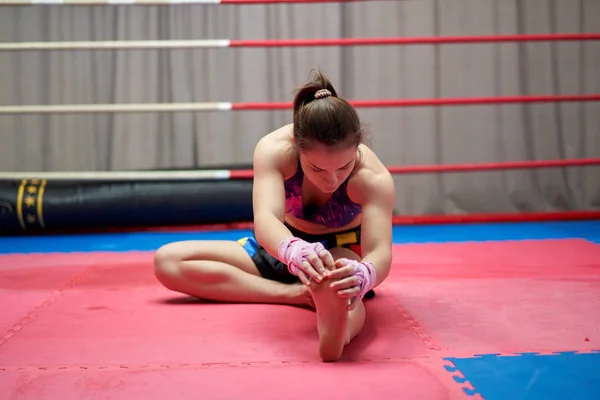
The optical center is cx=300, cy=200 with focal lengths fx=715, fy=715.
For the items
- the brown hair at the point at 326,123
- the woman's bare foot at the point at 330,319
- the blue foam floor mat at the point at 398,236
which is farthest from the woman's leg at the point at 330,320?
the blue foam floor mat at the point at 398,236

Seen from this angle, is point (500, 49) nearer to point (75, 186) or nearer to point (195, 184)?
point (195, 184)

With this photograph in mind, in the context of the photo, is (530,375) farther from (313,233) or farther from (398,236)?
(398,236)

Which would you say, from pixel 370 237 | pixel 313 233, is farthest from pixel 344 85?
pixel 370 237

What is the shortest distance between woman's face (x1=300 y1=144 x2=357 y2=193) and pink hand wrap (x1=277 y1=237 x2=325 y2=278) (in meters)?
0.13

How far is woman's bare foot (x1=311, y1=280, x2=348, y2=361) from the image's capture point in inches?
45.1

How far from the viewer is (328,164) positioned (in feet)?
4.09

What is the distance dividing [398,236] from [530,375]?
166 cm

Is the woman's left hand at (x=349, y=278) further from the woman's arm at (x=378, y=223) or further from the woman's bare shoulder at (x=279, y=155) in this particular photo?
the woman's bare shoulder at (x=279, y=155)

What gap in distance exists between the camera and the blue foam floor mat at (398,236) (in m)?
2.61

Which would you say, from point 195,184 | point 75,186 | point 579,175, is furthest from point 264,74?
point 579,175

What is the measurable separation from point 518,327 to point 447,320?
0.47 feet

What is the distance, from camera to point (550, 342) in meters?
1.29

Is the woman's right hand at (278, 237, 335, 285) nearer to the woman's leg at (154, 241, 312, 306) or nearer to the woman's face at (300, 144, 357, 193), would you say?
the woman's face at (300, 144, 357, 193)

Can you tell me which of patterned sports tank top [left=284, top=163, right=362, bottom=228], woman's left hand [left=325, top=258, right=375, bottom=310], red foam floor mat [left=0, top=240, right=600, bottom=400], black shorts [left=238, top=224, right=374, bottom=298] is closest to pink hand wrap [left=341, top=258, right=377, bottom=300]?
woman's left hand [left=325, top=258, right=375, bottom=310]
